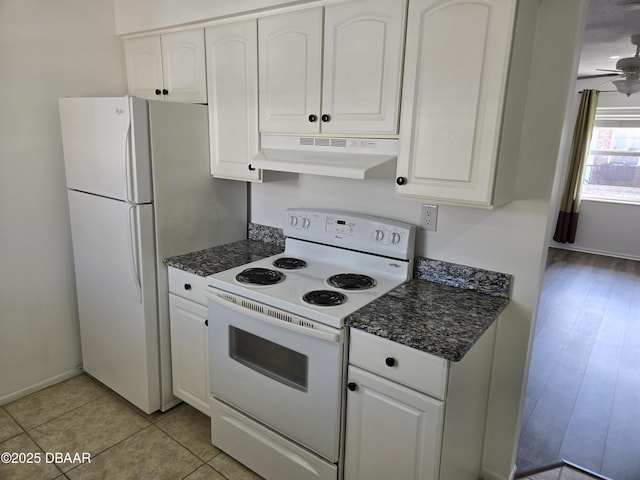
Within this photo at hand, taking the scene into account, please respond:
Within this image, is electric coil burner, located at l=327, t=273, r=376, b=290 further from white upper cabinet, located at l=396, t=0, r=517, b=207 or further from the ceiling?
the ceiling

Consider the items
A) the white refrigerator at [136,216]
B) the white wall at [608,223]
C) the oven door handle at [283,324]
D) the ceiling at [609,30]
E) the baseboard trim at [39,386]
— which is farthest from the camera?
the white wall at [608,223]

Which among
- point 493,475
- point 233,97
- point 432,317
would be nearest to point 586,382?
point 493,475

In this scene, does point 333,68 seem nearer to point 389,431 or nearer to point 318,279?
point 318,279

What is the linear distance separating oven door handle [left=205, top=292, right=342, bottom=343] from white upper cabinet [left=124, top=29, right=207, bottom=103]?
3.82 feet

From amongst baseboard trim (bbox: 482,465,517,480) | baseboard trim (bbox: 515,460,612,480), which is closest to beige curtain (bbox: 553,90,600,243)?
baseboard trim (bbox: 515,460,612,480)

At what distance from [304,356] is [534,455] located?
1.46 metres

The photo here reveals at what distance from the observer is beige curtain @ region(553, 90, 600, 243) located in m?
6.40

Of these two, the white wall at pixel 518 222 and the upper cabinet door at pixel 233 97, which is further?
the upper cabinet door at pixel 233 97

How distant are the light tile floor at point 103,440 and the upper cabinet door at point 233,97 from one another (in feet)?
4.75

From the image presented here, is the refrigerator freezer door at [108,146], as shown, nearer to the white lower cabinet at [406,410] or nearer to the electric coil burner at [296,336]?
the electric coil burner at [296,336]

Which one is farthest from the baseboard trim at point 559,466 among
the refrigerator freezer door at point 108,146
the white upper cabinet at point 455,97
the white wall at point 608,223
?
the white wall at point 608,223

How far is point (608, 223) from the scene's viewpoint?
259 inches

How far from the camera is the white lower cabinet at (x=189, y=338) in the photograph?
2291 mm

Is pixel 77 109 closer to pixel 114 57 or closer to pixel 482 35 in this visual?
pixel 114 57
